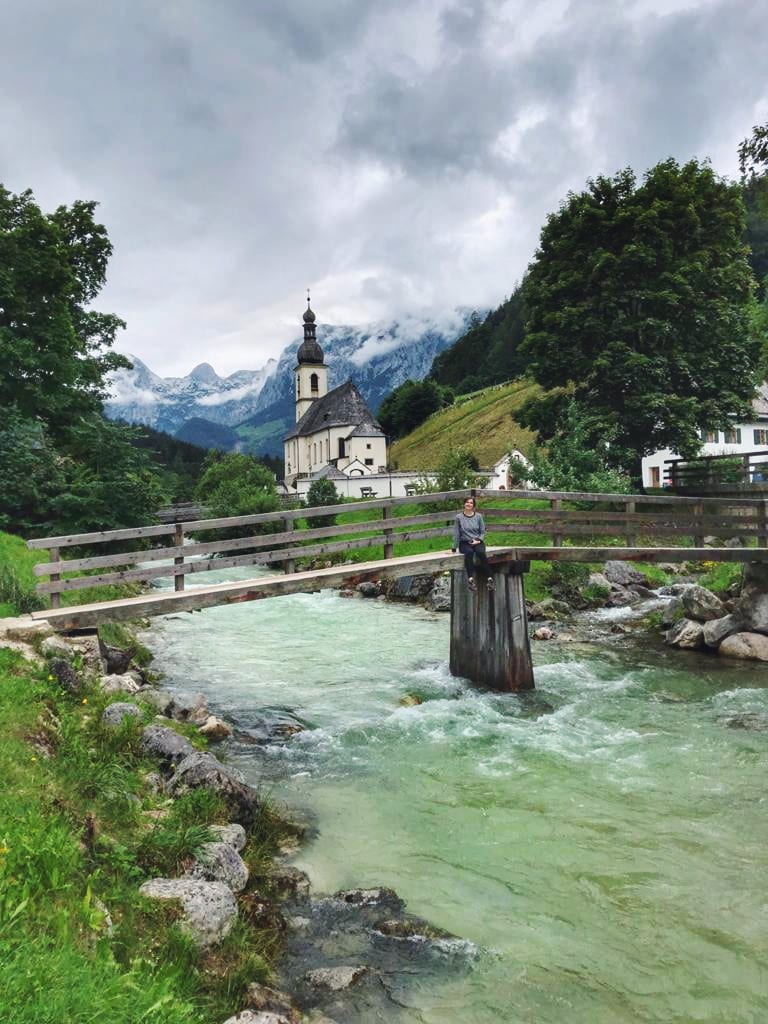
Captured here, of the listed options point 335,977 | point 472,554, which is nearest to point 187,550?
point 472,554

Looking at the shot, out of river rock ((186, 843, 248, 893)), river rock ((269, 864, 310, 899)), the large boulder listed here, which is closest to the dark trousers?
the large boulder

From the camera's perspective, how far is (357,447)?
103625mm

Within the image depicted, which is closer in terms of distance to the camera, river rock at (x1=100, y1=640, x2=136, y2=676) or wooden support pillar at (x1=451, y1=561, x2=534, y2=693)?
river rock at (x1=100, y1=640, x2=136, y2=676)

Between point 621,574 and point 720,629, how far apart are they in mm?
9007

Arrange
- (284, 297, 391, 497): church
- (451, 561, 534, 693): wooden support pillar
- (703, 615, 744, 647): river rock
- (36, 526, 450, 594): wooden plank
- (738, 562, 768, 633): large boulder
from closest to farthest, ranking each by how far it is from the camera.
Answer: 1. (36, 526, 450, 594): wooden plank
2. (451, 561, 534, 693): wooden support pillar
3. (738, 562, 768, 633): large boulder
4. (703, 615, 744, 647): river rock
5. (284, 297, 391, 497): church

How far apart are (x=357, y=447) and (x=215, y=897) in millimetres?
99022

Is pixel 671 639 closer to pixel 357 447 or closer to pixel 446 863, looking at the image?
pixel 446 863

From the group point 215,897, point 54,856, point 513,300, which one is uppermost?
point 513,300

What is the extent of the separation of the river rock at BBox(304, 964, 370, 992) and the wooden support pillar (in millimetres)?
8739

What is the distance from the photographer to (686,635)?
17531 mm

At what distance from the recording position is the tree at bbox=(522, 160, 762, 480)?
31562 millimetres

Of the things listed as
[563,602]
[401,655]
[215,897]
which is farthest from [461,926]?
[563,602]

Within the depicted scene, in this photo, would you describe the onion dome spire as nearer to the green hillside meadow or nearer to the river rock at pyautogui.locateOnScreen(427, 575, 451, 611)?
the green hillside meadow

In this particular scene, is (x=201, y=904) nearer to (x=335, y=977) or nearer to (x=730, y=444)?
(x=335, y=977)
